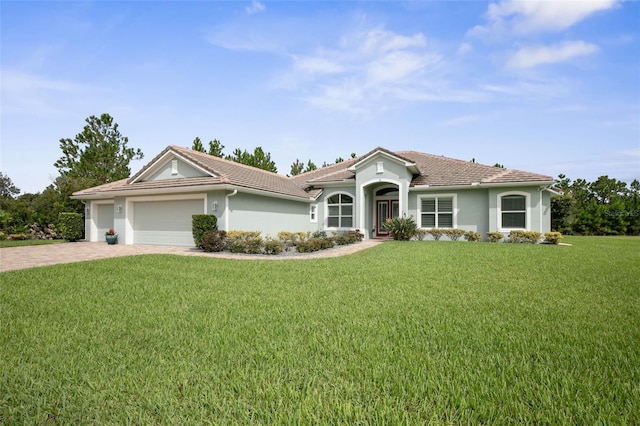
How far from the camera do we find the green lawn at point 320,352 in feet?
8.86

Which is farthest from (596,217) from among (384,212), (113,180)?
(113,180)

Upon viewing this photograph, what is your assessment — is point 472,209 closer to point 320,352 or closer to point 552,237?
point 552,237

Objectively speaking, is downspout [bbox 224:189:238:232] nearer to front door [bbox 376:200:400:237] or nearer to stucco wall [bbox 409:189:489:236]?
front door [bbox 376:200:400:237]

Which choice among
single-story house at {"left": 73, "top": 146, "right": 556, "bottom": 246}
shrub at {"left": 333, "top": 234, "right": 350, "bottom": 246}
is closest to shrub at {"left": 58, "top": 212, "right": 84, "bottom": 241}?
single-story house at {"left": 73, "top": 146, "right": 556, "bottom": 246}

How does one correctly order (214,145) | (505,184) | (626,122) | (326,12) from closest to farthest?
(326,12)
(626,122)
(505,184)
(214,145)

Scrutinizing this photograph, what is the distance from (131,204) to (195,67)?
31.1 ft

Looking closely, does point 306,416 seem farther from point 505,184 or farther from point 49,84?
point 505,184

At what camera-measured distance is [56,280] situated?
792cm

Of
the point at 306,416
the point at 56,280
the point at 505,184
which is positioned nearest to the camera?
the point at 306,416

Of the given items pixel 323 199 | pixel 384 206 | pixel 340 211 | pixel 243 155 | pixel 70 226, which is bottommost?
pixel 70 226

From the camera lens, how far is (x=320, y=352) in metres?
3.78

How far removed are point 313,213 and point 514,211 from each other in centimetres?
1231

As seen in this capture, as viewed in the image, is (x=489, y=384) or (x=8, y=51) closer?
(x=489, y=384)

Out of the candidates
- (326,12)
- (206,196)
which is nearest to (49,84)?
(206,196)
